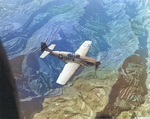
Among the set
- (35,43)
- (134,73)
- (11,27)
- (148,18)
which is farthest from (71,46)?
(148,18)

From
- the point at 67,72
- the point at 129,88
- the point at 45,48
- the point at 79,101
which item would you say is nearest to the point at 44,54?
the point at 45,48

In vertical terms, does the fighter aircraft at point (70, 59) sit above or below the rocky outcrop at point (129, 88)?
above

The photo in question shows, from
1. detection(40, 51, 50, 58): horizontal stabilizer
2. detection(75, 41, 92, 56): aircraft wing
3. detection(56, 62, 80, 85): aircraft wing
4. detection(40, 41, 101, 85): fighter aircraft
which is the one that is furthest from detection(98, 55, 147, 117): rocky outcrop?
detection(40, 51, 50, 58): horizontal stabilizer

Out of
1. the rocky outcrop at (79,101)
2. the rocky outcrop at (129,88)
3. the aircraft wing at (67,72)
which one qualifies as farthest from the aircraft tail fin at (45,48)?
the rocky outcrop at (129,88)

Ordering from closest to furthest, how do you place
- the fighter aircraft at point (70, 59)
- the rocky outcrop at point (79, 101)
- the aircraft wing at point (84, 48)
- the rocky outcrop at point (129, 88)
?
1. the rocky outcrop at point (79, 101)
2. the rocky outcrop at point (129, 88)
3. the fighter aircraft at point (70, 59)
4. the aircraft wing at point (84, 48)

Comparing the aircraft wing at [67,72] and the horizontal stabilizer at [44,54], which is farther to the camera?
the horizontal stabilizer at [44,54]

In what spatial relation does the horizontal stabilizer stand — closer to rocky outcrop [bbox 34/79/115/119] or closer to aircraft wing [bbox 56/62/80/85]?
aircraft wing [bbox 56/62/80/85]

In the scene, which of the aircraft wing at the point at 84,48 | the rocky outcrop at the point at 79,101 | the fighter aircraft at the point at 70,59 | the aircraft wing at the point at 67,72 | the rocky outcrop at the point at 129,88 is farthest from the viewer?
the aircraft wing at the point at 84,48

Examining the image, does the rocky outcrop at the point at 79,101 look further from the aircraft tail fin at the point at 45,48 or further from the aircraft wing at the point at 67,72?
the aircraft tail fin at the point at 45,48

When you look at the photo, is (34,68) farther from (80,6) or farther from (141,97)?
(80,6)
